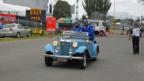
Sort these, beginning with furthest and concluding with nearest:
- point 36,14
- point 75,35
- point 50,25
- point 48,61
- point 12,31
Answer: point 50,25, point 36,14, point 12,31, point 75,35, point 48,61

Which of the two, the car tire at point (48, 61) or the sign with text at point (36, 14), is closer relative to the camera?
the car tire at point (48, 61)

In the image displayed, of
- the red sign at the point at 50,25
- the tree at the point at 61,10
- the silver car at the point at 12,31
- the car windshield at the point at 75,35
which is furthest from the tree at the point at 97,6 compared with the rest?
the car windshield at the point at 75,35

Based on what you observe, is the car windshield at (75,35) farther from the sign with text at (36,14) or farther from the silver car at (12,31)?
the sign with text at (36,14)

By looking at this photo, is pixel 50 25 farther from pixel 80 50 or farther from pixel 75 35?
pixel 80 50

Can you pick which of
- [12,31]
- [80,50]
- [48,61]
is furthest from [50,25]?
[80,50]

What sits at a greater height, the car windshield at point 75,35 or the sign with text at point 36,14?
the sign with text at point 36,14

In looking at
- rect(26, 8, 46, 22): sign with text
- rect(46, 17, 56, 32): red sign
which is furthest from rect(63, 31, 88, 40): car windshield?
rect(46, 17, 56, 32): red sign

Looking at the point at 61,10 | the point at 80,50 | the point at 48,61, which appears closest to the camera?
the point at 80,50

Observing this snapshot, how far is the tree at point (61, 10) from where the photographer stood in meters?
111

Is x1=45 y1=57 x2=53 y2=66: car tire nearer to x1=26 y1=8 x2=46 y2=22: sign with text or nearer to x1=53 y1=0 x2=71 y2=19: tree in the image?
x1=26 y1=8 x2=46 y2=22: sign with text

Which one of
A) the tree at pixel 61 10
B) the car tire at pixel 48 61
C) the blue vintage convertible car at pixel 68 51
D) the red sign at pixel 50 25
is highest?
the tree at pixel 61 10

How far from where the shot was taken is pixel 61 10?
111875mm

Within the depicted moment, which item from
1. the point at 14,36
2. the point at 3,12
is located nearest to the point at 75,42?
the point at 14,36

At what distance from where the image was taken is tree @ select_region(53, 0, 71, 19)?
363 ft
